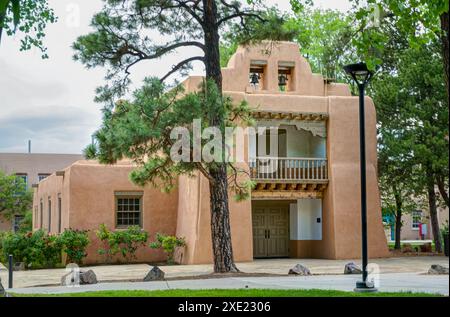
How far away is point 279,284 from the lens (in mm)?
14711

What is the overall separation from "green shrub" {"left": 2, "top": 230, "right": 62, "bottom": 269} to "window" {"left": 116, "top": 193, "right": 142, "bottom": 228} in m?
3.05

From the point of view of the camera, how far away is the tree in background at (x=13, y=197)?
4688 centimetres

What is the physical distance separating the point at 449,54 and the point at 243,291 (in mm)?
5741

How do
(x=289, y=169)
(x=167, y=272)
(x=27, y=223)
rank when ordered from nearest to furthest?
(x=167, y=272)
(x=289, y=169)
(x=27, y=223)

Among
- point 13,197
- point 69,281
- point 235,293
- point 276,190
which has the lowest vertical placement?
point 69,281

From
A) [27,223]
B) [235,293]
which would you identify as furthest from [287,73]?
[27,223]

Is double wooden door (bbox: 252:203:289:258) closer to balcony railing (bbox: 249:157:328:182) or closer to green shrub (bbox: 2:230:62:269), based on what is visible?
balcony railing (bbox: 249:157:328:182)

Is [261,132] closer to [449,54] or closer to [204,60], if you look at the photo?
[204,60]

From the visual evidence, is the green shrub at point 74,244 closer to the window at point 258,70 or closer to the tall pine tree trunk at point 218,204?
the tall pine tree trunk at point 218,204

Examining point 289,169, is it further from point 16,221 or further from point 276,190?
point 16,221

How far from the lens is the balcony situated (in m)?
26.4

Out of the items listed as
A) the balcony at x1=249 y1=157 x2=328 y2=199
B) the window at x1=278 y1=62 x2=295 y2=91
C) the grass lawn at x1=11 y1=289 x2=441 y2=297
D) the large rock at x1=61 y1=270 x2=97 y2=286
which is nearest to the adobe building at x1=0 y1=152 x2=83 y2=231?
the window at x1=278 y1=62 x2=295 y2=91

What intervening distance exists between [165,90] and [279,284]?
5815mm

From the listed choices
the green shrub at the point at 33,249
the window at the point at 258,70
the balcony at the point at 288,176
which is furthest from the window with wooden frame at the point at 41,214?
the window at the point at 258,70
